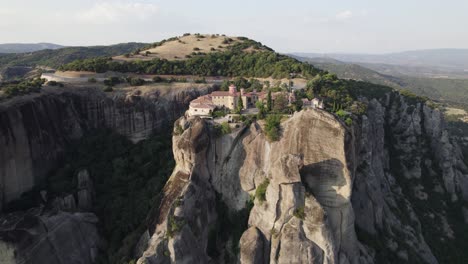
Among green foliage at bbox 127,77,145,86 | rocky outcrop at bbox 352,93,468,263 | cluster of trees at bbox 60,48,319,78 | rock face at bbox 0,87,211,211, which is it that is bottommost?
rocky outcrop at bbox 352,93,468,263

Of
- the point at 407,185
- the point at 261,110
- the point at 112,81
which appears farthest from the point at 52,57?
the point at 407,185

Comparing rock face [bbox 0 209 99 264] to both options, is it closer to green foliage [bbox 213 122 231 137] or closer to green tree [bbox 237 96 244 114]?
green foliage [bbox 213 122 231 137]

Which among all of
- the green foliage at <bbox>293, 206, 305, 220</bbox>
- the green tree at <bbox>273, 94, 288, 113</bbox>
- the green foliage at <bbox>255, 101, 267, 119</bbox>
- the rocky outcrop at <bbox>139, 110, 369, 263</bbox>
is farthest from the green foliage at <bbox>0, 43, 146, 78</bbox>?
the green foliage at <bbox>293, 206, 305, 220</bbox>

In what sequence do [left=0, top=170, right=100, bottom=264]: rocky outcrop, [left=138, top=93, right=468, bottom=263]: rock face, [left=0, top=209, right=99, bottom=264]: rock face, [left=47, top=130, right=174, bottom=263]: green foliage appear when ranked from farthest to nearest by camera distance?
1. [left=47, top=130, right=174, bottom=263]: green foliage
2. [left=138, top=93, right=468, bottom=263]: rock face
3. [left=0, top=170, right=100, bottom=264]: rocky outcrop
4. [left=0, top=209, right=99, bottom=264]: rock face

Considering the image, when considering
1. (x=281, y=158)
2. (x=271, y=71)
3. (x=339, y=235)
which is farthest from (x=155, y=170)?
(x=271, y=71)

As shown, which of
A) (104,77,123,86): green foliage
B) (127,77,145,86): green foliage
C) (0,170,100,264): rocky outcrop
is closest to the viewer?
(0,170,100,264): rocky outcrop
